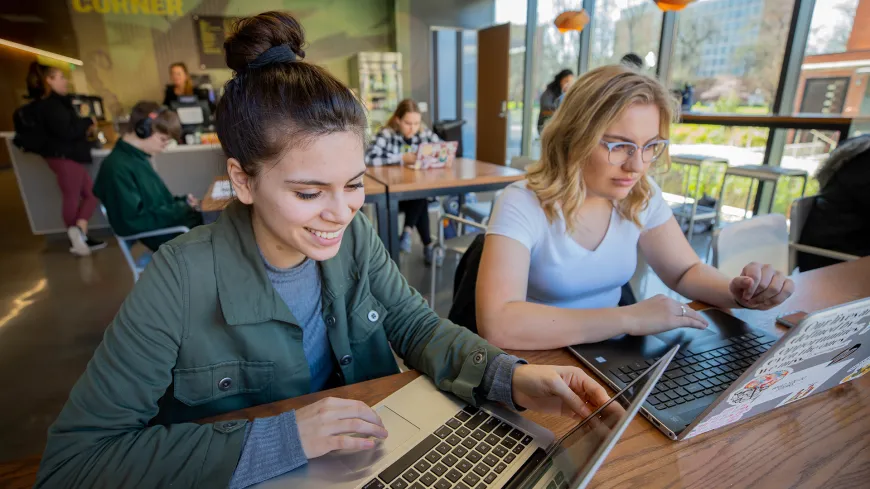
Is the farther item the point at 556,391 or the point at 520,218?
the point at 520,218

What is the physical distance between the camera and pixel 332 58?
22.3 ft

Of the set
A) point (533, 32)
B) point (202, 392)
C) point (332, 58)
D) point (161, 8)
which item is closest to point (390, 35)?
point (332, 58)

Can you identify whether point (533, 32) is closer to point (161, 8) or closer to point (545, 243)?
point (161, 8)

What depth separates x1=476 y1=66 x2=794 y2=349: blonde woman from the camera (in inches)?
38.4

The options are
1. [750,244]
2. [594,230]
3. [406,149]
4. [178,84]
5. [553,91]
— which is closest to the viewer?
[594,230]

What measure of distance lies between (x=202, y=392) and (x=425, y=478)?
0.42 meters

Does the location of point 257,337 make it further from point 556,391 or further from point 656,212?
point 656,212

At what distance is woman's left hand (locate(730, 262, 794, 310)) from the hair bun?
3.45ft

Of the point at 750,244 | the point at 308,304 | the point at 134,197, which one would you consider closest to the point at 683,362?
the point at 308,304

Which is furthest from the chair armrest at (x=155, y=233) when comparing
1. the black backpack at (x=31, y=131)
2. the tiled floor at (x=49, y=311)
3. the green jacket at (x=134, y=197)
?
the black backpack at (x=31, y=131)

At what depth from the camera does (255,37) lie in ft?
2.39

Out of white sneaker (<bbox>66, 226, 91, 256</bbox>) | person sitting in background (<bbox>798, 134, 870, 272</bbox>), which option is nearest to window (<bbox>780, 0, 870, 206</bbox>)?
person sitting in background (<bbox>798, 134, 870, 272</bbox>)

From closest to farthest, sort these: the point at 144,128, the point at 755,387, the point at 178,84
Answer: the point at 755,387
the point at 144,128
the point at 178,84

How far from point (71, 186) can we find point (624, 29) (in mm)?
5604
